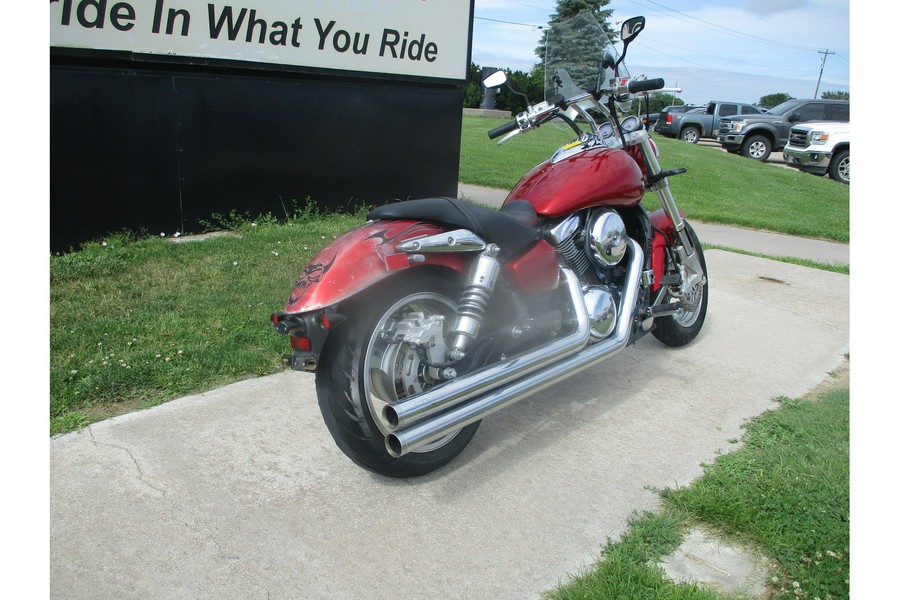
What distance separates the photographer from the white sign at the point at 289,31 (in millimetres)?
5352

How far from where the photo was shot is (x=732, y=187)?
12.9 meters

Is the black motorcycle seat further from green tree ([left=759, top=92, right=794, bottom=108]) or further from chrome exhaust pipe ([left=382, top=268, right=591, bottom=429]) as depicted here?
green tree ([left=759, top=92, right=794, bottom=108])

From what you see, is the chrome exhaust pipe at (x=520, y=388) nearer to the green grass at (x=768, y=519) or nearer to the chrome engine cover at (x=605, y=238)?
the chrome engine cover at (x=605, y=238)

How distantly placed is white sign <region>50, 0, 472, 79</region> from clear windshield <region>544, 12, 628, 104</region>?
3179 millimetres

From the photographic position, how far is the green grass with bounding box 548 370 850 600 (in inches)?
91.4

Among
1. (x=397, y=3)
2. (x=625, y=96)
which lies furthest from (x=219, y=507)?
(x=397, y=3)

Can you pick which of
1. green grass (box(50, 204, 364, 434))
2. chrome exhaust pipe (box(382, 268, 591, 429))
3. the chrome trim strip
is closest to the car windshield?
green grass (box(50, 204, 364, 434))

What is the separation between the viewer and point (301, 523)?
260 centimetres

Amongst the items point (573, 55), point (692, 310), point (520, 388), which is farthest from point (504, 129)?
point (692, 310)

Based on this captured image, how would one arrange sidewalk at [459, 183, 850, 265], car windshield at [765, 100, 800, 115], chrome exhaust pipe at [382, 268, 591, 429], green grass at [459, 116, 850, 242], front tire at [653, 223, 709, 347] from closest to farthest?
chrome exhaust pipe at [382, 268, 591, 429]
front tire at [653, 223, 709, 347]
sidewalk at [459, 183, 850, 265]
green grass at [459, 116, 850, 242]
car windshield at [765, 100, 800, 115]

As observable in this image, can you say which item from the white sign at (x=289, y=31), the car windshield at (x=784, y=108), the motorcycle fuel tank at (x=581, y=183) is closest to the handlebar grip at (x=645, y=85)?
the motorcycle fuel tank at (x=581, y=183)

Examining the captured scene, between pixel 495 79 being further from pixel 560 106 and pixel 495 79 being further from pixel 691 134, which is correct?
pixel 691 134

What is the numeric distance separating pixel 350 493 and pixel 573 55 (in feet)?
8.60
